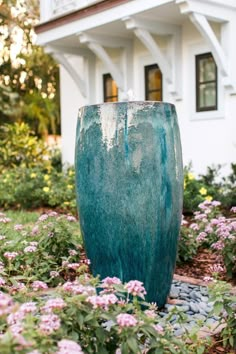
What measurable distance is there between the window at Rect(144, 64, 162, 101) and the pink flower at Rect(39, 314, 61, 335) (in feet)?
25.0

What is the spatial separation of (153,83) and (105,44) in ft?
3.70

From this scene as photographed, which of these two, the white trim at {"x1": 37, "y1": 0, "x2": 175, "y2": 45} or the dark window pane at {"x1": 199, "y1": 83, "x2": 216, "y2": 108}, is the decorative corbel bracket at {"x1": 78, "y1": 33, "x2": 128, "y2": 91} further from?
the dark window pane at {"x1": 199, "y1": 83, "x2": 216, "y2": 108}

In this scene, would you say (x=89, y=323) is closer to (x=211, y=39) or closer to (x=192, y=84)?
(x=211, y=39)

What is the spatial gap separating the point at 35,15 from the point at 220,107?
8.05m

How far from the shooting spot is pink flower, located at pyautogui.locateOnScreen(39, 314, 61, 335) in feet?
4.86

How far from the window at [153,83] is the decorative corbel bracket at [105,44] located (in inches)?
18.8

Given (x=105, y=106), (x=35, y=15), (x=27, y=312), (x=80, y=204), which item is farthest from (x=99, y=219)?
(x=35, y=15)

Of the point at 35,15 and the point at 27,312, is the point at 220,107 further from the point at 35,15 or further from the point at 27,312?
the point at 35,15

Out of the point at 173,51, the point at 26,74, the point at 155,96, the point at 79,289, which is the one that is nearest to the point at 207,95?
the point at 173,51

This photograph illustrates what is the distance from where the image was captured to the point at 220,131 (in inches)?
298

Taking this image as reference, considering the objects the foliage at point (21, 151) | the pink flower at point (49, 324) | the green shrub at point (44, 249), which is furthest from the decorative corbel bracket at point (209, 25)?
the pink flower at point (49, 324)

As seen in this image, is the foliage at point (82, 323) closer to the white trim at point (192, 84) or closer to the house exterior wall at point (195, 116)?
the house exterior wall at point (195, 116)

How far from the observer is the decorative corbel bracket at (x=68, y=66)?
966 cm

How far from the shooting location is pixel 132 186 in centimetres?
269
